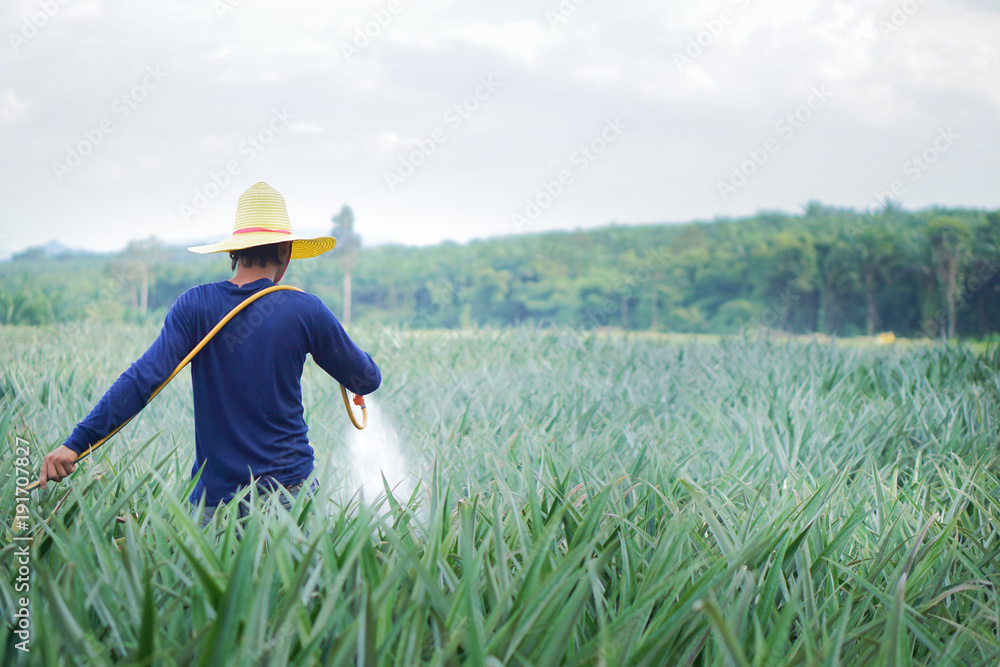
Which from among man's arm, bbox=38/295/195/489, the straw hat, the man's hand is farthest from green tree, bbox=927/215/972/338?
the man's hand

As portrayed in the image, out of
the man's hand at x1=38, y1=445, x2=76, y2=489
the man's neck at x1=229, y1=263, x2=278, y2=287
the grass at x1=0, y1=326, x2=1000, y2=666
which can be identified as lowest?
the grass at x1=0, y1=326, x2=1000, y2=666

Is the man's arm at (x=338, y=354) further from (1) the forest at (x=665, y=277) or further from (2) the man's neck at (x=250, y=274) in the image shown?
(1) the forest at (x=665, y=277)

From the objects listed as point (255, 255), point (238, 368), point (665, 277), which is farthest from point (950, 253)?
point (238, 368)

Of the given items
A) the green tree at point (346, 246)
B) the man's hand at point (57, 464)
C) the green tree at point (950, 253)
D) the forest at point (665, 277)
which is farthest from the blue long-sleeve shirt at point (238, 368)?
the green tree at point (950, 253)

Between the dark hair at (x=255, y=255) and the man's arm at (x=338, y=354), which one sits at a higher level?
the dark hair at (x=255, y=255)

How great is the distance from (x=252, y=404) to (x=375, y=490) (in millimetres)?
903

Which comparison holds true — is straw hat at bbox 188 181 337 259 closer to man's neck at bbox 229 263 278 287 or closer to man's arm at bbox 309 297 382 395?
man's neck at bbox 229 263 278 287

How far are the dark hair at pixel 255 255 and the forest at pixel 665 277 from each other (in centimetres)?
944

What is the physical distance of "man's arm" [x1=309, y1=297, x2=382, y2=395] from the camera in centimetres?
168

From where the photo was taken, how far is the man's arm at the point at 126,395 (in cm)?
151

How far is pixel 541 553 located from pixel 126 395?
107 centimetres

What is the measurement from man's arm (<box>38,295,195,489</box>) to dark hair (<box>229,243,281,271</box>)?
0.18 meters

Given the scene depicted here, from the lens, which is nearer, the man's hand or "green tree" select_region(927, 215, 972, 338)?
the man's hand

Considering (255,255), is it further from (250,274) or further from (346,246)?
(346,246)
